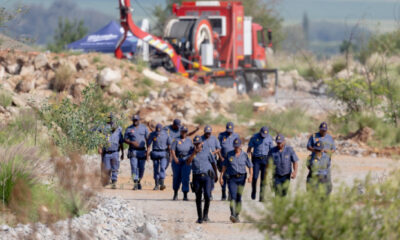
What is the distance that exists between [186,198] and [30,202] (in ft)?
12.3

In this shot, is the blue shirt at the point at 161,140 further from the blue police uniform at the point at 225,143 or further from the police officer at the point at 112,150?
the blue police uniform at the point at 225,143

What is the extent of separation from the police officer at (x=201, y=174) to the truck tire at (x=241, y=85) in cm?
2203

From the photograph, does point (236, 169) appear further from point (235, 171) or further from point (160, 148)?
point (160, 148)

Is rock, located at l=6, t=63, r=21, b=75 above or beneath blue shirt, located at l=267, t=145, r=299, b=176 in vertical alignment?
above

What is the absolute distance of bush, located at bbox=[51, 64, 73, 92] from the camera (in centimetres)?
2878

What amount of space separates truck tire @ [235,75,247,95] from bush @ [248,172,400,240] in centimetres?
2698

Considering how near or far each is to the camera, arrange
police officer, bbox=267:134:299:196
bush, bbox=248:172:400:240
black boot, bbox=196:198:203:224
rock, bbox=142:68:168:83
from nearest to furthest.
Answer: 1. bush, bbox=248:172:400:240
2. black boot, bbox=196:198:203:224
3. police officer, bbox=267:134:299:196
4. rock, bbox=142:68:168:83

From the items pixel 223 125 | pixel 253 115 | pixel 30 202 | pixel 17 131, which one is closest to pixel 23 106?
pixel 17 131

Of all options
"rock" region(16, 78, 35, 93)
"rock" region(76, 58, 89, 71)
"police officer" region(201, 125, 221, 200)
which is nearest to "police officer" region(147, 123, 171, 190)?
"police officer" region(201, 125, 221, 200)

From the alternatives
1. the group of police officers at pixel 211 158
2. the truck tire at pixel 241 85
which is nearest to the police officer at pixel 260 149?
the group of police officers at pixel 211 158

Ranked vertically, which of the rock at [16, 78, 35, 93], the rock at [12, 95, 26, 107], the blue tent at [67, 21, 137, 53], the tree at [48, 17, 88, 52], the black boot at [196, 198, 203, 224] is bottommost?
the black boot at [196, 198, 203, 224]

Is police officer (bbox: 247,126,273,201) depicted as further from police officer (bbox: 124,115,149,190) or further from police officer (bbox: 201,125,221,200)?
police officer (bbox: 124,115,149,190)

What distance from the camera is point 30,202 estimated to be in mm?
13227

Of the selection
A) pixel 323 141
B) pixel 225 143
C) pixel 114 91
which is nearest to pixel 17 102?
pixel 114 91
